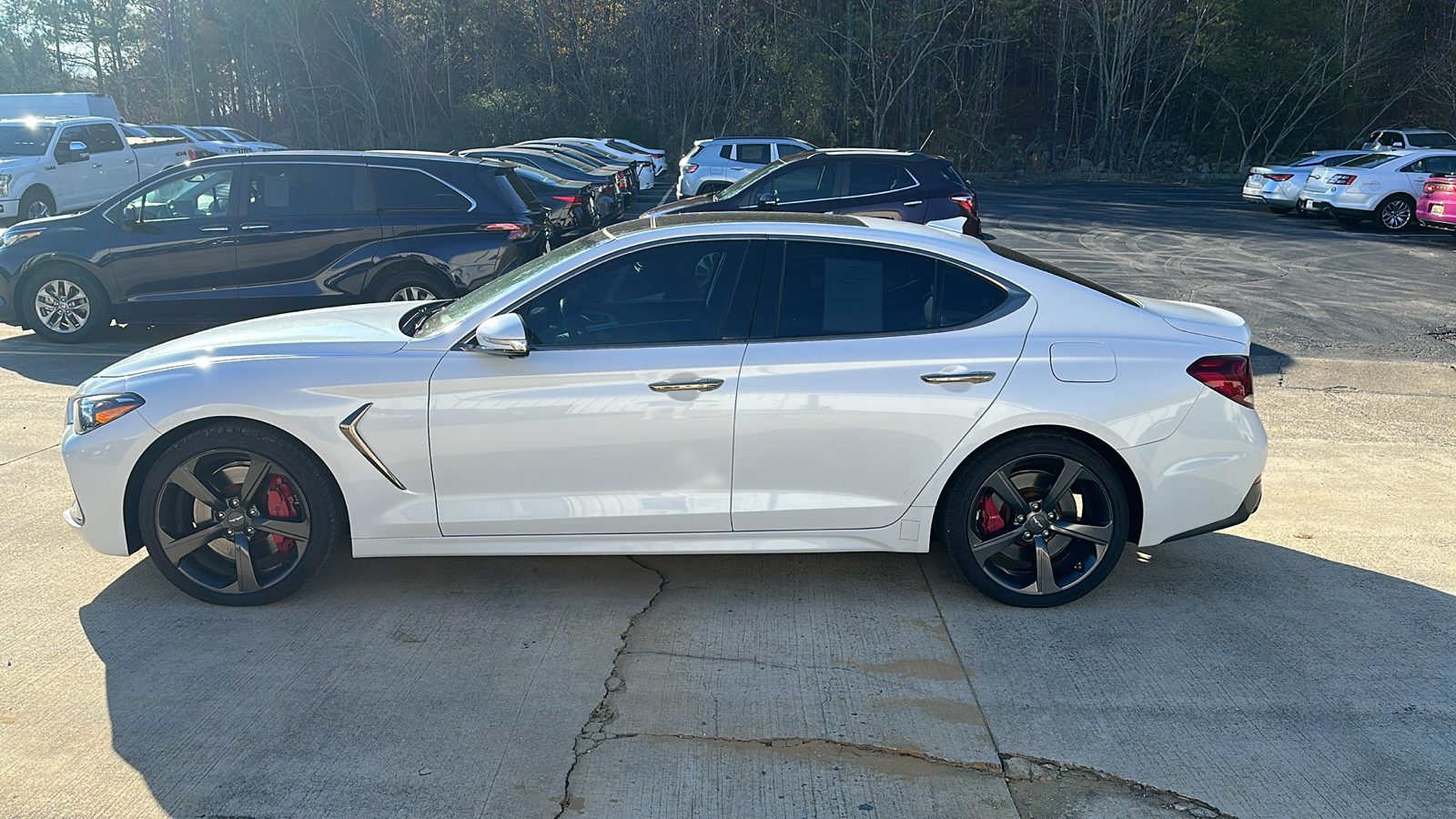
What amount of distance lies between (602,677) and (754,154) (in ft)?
64.5

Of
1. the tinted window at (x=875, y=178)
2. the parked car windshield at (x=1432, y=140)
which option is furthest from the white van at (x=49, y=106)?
the parked car windshield at (x=1432, y=140)

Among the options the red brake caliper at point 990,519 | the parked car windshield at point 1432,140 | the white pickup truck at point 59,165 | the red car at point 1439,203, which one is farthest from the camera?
the parked car windshield at point 1432,140

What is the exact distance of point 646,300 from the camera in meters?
4.63

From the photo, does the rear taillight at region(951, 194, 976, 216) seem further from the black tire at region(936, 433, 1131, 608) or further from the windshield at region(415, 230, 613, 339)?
the black tire at region(936, 433, 1131, 608)

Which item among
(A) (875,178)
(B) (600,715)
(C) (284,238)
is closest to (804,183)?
(A) (875,178)

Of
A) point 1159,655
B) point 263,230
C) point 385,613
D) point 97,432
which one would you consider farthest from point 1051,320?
point 263,230

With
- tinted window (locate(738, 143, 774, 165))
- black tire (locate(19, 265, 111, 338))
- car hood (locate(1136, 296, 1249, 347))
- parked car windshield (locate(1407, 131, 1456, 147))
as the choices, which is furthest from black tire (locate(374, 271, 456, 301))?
parked car windshield (locate(1407, 131, 1456, 147))

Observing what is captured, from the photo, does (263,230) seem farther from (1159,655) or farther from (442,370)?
(1159,655)

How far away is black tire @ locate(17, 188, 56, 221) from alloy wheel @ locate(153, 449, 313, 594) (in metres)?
17.9

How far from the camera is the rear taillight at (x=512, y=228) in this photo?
973cm

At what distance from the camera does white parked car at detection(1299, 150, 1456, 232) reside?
21.1 meters

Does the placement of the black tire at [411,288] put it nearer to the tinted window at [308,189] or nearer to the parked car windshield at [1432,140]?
the tinted window at [308,189]

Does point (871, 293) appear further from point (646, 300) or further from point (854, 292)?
point (646, 300)

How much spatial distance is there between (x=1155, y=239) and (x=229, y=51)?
39.8 metres
